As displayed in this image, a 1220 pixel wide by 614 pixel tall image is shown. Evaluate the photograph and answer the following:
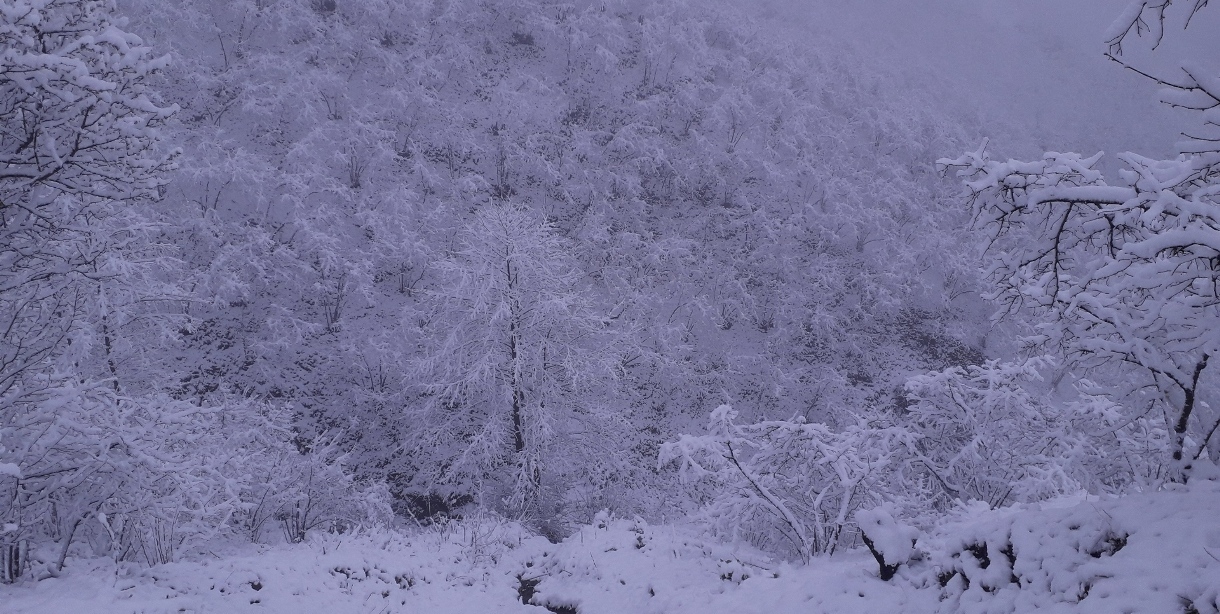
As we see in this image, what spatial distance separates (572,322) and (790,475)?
5.61 m

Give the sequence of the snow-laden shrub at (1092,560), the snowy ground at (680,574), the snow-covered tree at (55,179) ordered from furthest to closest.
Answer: the snow-covered tree at (55,179) < the snowy ground at (680,574) < the snow-laden shrub at (1092,560)

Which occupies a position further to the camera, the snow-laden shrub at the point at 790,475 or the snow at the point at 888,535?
the snow-laden shrub at the point at 790,475

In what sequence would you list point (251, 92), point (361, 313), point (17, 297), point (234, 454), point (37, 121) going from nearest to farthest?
point (37, 121) < point (17, 297) < point (234, 454) < point (361, 313) < point (251, 92)

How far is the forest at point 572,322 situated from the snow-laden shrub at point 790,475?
79mm

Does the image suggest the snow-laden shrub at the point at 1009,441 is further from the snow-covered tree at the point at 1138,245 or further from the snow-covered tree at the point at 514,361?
the snow-covered tree at the point at 514,361

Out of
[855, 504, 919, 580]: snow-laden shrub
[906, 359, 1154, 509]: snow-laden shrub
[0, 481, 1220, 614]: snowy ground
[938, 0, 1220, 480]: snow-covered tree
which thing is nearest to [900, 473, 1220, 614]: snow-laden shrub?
[0, 481, 1220, 614]: snowy ground

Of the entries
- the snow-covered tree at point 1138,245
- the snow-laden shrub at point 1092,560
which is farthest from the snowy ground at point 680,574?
the snow-covered tree at point 1138,245

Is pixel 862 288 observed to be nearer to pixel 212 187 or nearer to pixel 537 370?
pixel 537 370

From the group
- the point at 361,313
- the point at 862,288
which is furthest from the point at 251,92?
the point at 862,288

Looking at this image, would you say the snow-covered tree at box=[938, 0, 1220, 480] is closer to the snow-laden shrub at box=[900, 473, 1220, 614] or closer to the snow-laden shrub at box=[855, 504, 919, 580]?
the snow-laden shrub at box=[900, 473, 1220, 614]

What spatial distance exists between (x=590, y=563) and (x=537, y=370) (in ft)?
16.5

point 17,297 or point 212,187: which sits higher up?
point 17,297

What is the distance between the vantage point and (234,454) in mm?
8203

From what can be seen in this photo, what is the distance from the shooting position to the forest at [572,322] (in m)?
4.21
